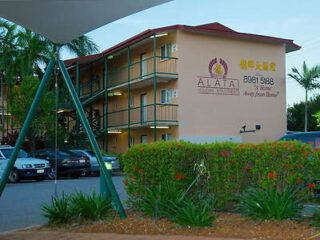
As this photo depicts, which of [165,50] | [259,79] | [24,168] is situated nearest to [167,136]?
[165,50]

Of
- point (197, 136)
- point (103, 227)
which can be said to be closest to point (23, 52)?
point (197, 136)

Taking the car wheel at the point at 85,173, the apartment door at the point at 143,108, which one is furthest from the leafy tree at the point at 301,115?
the car wheel at the point at 85,173

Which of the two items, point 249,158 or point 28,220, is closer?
point 249,158

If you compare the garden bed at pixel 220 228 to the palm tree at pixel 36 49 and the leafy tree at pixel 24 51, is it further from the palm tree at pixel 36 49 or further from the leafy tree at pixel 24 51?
the palm tree at pixel 36 49

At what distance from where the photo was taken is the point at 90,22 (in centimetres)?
801

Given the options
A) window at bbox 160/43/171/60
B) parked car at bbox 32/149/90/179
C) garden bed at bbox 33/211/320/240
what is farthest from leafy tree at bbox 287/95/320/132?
garden bed at bbox 33/211/320/240

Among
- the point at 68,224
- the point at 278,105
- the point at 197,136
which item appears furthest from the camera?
the point at 278,105

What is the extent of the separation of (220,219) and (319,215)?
4.96 feet

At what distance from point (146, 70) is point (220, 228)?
23.9 metres

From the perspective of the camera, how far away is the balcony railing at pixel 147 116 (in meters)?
27.1

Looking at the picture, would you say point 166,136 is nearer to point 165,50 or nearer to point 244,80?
point 165,50

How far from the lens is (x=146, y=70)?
3020 cm

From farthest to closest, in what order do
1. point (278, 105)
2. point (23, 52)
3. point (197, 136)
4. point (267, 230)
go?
point (23, 52), point (278, 105), point (197, 136), point (267, 230)

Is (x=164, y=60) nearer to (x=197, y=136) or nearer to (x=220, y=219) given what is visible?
(x=197, y=136)
